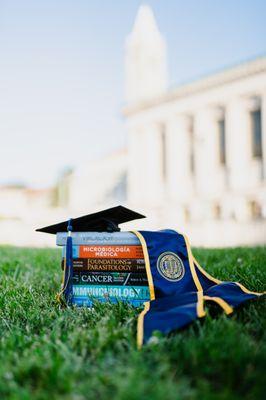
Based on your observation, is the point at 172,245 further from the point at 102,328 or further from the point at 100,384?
the point at 100,384

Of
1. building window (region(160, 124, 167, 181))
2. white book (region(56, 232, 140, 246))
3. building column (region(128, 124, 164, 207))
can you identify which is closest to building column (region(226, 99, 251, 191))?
building window (region(160, 124, 167, 181))

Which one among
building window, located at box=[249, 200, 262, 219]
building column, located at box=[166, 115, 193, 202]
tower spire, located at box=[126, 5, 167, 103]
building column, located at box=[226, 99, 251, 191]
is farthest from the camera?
tower spire, located at box=[126, 5, 167, 103]

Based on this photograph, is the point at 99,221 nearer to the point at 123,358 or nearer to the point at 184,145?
the point at 123,358

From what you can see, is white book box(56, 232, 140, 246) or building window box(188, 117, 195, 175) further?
building window box(188, 117, 195, 175)

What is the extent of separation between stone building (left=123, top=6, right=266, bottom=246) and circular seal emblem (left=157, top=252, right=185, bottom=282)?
23.4m

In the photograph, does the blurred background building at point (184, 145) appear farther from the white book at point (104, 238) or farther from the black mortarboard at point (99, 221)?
the white book at point (104, 238)

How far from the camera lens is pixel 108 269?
2.87 metres

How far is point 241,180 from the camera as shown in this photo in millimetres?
29500

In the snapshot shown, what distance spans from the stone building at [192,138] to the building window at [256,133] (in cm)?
2

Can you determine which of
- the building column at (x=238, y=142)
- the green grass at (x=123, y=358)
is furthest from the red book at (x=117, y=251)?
the building column at (x=238, y=142)

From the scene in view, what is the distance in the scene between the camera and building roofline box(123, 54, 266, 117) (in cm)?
2941

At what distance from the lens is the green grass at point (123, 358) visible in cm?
156

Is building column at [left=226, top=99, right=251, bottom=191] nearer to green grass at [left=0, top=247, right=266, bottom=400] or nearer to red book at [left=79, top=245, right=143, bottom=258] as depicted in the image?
red book at [left=79, top=245, right=143, bottom=258]

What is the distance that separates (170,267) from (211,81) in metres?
29.8
